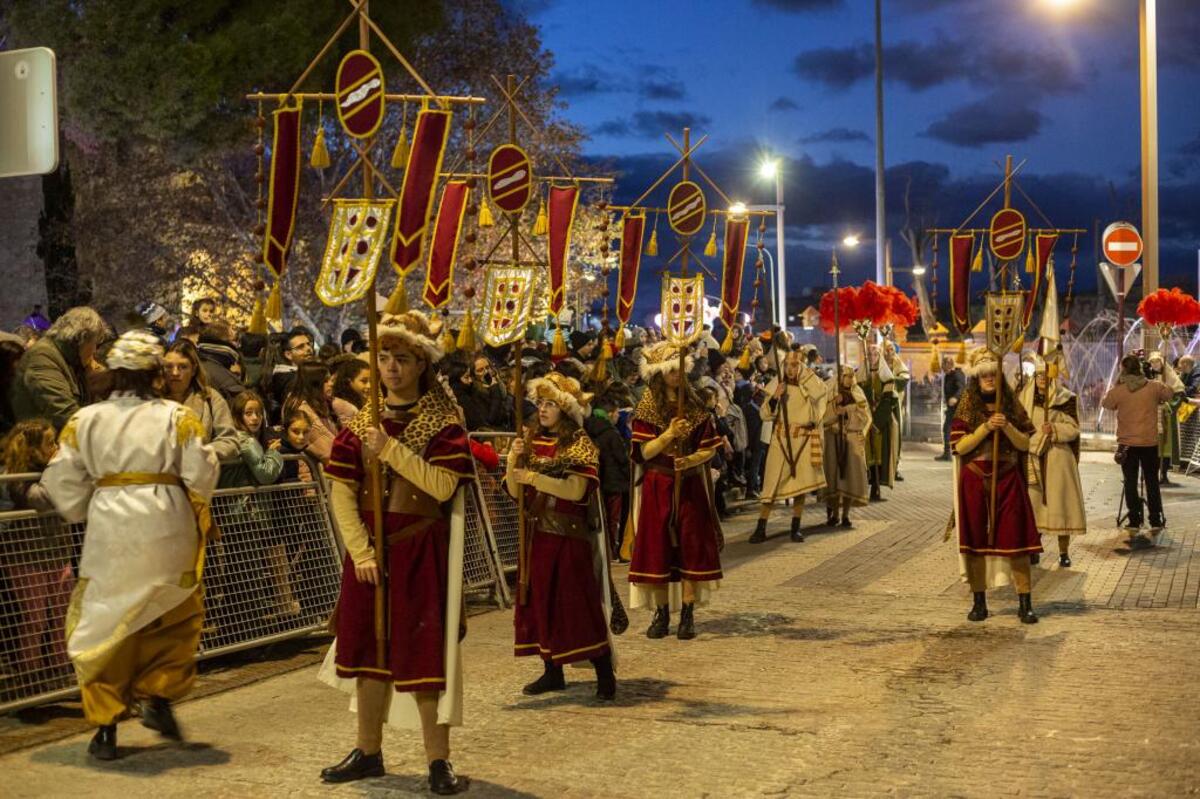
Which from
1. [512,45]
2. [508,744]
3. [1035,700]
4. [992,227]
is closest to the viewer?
[508,744]

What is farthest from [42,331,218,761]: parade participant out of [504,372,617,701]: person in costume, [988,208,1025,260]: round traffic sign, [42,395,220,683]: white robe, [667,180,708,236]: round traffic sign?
[988,208,1025,260]: round traffic sign

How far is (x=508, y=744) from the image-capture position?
23.9 ft

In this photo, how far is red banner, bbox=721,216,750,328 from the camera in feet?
40.9

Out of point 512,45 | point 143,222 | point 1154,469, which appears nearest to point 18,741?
point 1154,469

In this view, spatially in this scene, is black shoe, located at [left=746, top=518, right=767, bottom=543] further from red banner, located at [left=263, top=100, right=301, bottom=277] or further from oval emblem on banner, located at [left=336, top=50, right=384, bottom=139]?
oval emblem on banner, located at [left=336, top=50, right=384, bottom=139]

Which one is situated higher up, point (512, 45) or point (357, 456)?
point (512, 45)

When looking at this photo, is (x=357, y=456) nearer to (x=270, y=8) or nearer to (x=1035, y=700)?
(x=1035, y=700)

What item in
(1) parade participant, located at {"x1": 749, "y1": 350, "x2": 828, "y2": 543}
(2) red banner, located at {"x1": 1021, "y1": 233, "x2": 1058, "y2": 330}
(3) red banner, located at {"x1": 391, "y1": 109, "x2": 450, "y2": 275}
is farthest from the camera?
(1) parade participant, located at {"x1": 749, "y1": 350, "x2": 828, "y2": 543}

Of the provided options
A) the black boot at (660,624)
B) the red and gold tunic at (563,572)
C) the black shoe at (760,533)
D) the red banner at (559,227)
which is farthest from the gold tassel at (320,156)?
the black shoe at (760,533)

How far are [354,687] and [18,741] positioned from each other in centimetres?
202

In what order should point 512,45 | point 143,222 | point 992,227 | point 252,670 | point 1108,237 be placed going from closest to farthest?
point 252,670, point 992,227, point 1108,237, point 143,222, point 512,45

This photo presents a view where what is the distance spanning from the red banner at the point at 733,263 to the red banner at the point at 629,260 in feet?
2.38

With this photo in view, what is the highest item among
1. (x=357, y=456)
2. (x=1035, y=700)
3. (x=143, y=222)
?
(x=143, y=222)

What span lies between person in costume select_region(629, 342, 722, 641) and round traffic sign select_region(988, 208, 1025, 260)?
346 centimetres
